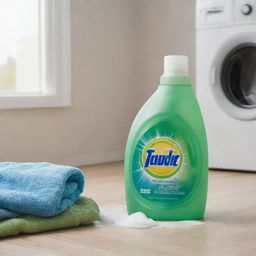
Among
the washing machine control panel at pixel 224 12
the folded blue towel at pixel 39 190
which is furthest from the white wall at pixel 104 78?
the folded blue towel at pixel 39 190

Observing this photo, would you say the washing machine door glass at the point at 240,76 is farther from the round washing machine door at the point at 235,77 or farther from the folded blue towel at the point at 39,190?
the folded blue towel at the point at 39,190

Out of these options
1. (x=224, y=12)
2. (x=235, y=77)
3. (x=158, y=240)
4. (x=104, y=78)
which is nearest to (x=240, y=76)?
(x=235, y=77)

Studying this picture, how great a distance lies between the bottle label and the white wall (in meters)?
1.39

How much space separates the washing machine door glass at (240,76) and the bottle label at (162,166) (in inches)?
50.3

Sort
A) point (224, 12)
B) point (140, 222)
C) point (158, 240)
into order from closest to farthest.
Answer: point (158, 240), point (140, 222), point (224, 12)

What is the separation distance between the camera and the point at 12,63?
9.63ft

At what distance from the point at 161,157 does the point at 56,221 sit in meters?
0.30

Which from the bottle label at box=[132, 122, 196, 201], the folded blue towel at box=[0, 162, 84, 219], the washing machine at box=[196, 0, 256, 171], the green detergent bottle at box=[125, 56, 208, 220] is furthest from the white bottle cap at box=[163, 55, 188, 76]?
the washing machine at box=[196, 0, 256, 171]

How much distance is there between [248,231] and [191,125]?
29 centimetres

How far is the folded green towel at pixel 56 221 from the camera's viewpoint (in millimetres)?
1401

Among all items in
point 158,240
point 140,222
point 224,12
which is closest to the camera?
point 158,240

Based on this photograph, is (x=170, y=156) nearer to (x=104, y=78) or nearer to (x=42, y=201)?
(x=42, y=201)

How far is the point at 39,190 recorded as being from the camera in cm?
145

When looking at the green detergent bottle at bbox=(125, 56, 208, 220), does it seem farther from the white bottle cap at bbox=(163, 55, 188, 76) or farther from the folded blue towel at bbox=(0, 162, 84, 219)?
the folded blue towel at bbox=(0, 162, 84, 219)
